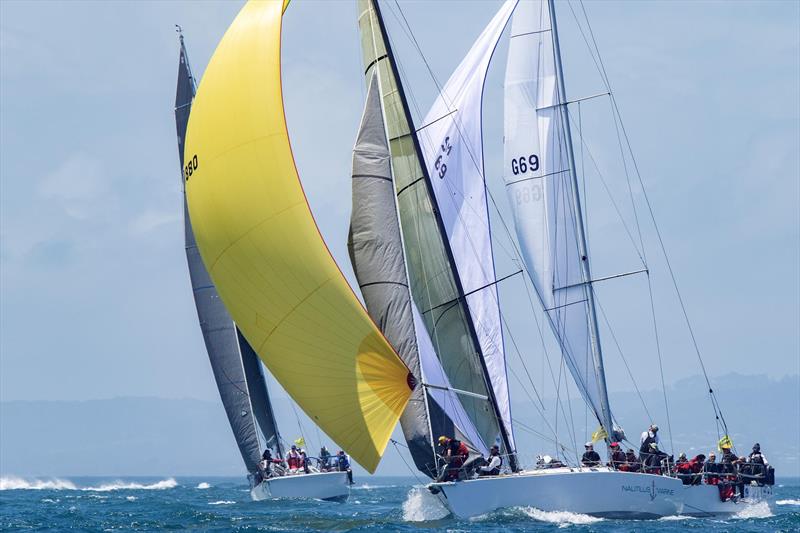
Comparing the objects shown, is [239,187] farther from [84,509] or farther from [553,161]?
[84,509]

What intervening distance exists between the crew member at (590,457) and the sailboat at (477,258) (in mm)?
853

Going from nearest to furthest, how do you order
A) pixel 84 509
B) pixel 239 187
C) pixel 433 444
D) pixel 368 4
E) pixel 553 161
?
1. pixel 239 187
2. pixel 433 444
3. pixel 368 4
4. pixel 553 161
5. pixel 84 509

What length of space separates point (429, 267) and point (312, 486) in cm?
1263

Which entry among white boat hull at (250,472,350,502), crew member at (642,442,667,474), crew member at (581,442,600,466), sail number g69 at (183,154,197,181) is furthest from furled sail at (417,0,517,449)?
white boat hull at (250,472,350,502)

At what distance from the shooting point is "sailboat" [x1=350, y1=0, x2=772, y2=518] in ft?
81.8

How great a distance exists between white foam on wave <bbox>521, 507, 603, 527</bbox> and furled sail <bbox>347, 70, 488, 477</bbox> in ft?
7.28

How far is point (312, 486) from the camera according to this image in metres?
37.3

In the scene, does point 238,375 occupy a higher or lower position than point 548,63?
lower

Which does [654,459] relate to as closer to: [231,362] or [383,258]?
[383,258]

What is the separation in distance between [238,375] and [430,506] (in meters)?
15.9

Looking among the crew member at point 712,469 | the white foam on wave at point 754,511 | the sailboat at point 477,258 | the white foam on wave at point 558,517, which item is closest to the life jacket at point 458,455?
the sailboat at point 477,258

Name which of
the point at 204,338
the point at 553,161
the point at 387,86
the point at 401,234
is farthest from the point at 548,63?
the point at 204,338

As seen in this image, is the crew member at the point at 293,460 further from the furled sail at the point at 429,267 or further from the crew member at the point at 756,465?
the crew member at the point at 756,465

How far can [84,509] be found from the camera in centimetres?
3816
